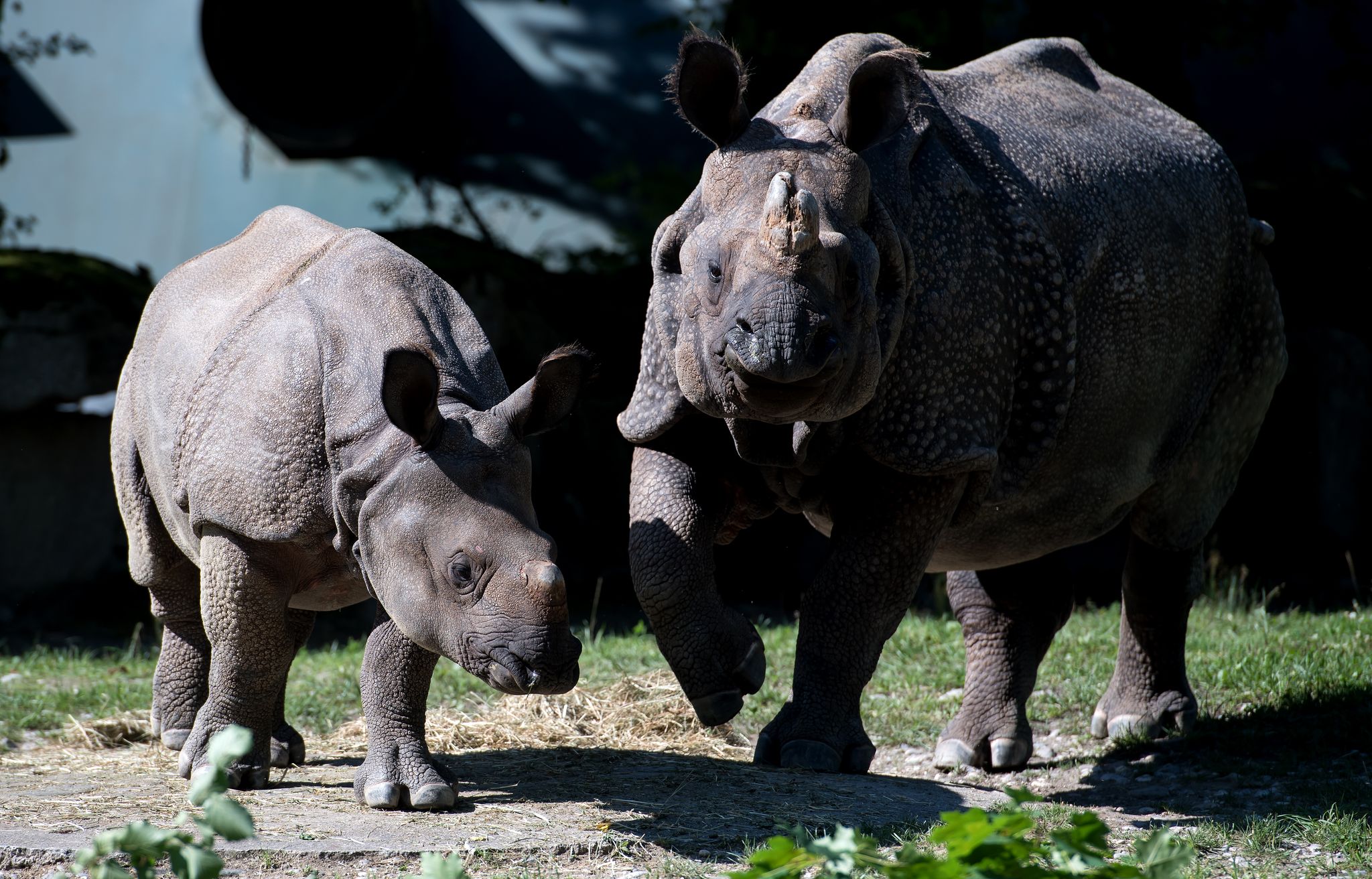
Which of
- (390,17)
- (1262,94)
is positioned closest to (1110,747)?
(1262,94)

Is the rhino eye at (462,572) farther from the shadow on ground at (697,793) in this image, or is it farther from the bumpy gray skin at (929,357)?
the shadow on ground at (697,793)

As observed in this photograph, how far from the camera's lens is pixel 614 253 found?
10844mm

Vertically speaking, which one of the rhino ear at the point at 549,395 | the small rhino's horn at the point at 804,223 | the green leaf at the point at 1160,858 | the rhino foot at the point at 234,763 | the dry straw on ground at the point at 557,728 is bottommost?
the dry straw on ground at the point at 557,728

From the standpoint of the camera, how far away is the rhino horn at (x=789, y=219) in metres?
4.20

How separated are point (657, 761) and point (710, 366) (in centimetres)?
182

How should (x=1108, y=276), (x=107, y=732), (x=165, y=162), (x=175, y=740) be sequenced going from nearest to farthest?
1. (x=1108, y=276)
2. (x=175, y=740)
3. (x=107, y=732)
4. (x=165, y=162)

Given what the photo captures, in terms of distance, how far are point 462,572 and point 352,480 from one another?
460 millimetres

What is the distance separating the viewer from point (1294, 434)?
33.8ft

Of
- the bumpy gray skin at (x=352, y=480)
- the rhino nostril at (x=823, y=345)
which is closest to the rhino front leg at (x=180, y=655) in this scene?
the bumpy gray skin at (x=352, y=480)

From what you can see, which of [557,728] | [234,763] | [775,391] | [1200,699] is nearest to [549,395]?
[775,391]

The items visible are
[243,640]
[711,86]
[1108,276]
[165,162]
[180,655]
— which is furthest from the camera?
[165,162]

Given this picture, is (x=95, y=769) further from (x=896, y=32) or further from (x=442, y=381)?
(x=896, y=32)

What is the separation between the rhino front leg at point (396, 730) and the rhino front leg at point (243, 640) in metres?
0.33

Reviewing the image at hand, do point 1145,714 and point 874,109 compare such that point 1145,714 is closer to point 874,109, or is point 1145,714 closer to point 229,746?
point 874,109
